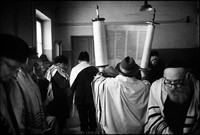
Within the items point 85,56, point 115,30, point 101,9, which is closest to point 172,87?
point 115,30

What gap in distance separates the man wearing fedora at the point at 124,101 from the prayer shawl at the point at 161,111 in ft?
1.80

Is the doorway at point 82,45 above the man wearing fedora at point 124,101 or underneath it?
above

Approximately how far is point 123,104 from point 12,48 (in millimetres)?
1468

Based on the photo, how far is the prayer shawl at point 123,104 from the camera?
2330 mm

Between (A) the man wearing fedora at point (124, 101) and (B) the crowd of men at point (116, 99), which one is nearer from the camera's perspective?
(B) the crowd of men at point (116, 99)

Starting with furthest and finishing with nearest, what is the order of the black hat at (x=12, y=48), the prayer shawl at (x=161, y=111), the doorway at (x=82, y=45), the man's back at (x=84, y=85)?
the doorway at (x=82, y=45)
the man's back at (x=84, y=85)
the prayer shawl at (x=161, y=111)
the black hat at (x=12, y=48)

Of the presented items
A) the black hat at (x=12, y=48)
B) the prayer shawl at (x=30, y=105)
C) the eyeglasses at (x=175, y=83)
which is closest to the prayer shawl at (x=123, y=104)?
the eyeglasses at (x=175, y=83)

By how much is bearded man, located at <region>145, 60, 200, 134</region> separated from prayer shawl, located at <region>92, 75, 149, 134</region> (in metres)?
0.62

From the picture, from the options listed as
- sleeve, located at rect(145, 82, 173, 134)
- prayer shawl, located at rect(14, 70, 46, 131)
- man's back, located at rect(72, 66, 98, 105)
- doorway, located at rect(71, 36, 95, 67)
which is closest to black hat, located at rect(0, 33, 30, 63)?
prayer shawl, located at rect(14, 70, 46, 131)

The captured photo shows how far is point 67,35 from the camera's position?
6930 mm

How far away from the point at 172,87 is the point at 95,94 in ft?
3.70

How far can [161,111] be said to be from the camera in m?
1.70

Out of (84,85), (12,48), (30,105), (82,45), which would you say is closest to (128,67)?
(30,105)

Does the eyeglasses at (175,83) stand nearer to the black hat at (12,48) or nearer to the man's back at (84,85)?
the black hat at (12,48)
